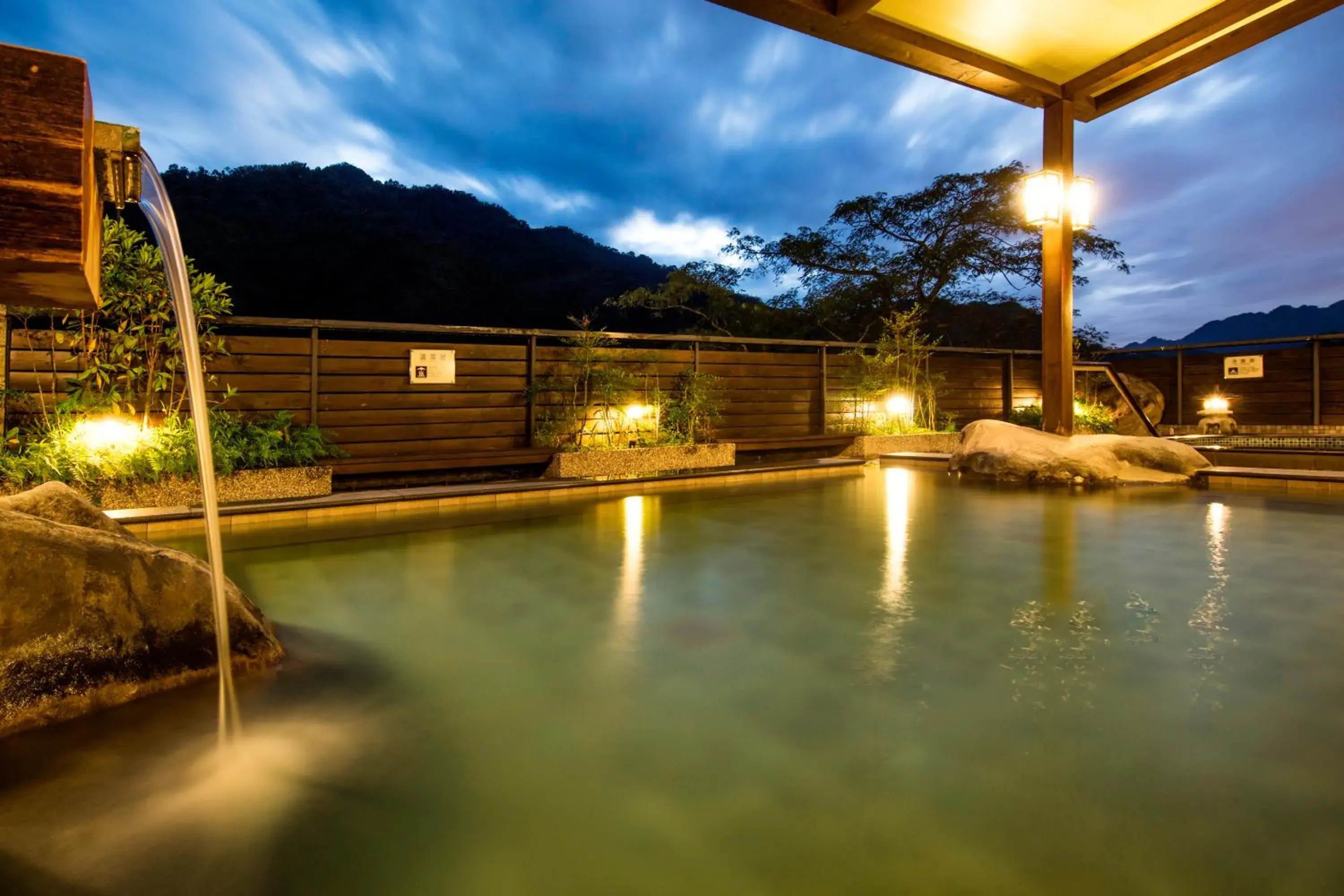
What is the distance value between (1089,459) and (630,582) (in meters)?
5.48

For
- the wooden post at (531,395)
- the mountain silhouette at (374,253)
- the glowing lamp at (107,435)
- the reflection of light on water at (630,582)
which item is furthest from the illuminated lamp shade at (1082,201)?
the mountain silhouette at (374,253)

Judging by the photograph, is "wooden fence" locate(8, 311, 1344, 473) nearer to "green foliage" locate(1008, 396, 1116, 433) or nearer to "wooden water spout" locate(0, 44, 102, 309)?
"green foliage" locate(1008, 396, 1116, 433)

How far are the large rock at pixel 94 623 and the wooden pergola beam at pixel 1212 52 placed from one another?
7939 millimetres

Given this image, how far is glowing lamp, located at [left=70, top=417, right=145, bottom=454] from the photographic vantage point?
4.70 m

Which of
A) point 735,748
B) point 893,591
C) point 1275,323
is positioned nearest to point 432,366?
point 893,591

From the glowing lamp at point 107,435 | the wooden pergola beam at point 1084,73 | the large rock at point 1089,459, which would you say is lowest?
the large rock at point 1089,459

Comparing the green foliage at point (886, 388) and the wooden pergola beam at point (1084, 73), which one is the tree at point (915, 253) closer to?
the green foliage at point (886, 388)

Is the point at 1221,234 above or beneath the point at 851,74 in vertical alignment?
beneath

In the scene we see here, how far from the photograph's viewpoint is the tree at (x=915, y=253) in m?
14.9

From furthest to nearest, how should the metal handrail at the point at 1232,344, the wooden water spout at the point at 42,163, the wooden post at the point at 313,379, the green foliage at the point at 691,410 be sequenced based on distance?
the metal handrail at the point at 1232,344 < the green foliage at the point at 691,410 < the wooden post at the point at 313,379 < the wooden water spout at the point at 42,163

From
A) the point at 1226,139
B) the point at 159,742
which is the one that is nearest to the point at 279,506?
the point at 159,742

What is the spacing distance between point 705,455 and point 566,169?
187ft

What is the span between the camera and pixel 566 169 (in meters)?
58.8

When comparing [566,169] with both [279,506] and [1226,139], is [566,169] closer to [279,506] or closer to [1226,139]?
[1226,139]
